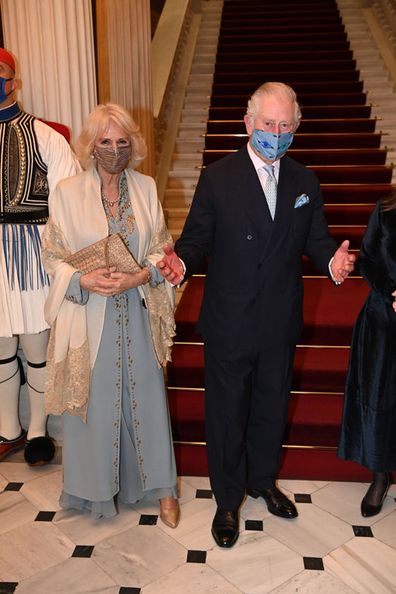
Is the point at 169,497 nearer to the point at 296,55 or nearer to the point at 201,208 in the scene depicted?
the point at 201,208

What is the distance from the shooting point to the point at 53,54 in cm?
342

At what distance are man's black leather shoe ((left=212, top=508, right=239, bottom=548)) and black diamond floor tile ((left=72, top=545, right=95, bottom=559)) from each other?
581 millimetres

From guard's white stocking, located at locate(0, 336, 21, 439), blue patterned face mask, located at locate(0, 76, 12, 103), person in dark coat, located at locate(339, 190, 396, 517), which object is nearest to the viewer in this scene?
person in dark coat, located at locate(339, 190, 396, 517)

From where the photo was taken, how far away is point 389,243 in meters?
2.63

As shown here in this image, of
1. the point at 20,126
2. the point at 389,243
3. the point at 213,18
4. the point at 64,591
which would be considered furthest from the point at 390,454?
the point at 213,18

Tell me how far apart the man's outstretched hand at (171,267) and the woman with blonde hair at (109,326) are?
0.25 m

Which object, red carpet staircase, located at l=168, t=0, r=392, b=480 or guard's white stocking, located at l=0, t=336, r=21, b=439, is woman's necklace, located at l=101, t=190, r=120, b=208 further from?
red carpet staircase, located at l=168, t=0, r=392, b=480

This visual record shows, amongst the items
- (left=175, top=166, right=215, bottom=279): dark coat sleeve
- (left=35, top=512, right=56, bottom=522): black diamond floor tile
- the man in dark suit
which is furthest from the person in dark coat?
(left=35, top=512, right=56, bottom=522): black diamond floor tile

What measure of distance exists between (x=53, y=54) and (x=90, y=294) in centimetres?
161

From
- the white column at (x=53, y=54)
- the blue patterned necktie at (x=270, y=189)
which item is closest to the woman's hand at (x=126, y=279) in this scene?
the blue patterned necktie at (x=270, y=189)

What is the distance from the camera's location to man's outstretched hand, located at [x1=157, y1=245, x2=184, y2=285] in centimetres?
228

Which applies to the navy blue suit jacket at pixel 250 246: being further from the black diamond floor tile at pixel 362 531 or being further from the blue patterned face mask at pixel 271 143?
the black diamond floor tile at pixel 362 531

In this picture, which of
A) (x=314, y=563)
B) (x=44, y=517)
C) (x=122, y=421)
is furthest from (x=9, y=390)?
(x=314, y=563)

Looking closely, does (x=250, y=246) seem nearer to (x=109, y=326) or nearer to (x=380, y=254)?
(x=380, y=254)
